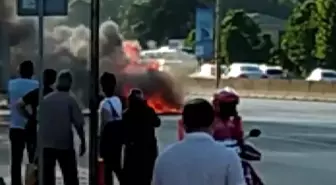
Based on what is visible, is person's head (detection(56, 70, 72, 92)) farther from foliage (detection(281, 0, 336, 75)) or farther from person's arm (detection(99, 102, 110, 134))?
foliage (detection(281, 0, 336, 75))

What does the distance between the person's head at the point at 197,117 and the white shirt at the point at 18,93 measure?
23.7ft

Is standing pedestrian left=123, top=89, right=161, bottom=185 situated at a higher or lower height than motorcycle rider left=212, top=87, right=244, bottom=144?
lower

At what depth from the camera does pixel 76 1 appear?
4997cm

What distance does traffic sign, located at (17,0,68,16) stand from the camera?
11312mm

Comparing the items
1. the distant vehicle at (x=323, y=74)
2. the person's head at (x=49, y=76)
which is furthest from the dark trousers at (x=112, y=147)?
the distant vehicle at (x=323, y=74)

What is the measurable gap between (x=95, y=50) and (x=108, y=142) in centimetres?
106

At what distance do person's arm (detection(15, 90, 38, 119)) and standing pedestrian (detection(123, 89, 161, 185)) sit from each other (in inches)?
70.9

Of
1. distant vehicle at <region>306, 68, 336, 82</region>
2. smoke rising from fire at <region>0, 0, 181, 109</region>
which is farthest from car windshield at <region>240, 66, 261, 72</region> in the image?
smoke rising from fire at <region>0, 0, 181, 109</region>

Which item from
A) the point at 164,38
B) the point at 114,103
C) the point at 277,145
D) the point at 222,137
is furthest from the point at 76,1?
the point at 164,38

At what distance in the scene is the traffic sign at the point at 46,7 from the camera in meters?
11.3

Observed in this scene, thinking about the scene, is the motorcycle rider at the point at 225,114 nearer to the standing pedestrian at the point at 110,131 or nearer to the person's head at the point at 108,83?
the standing pedestrian at the point at 110,131

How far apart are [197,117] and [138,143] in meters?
5.01

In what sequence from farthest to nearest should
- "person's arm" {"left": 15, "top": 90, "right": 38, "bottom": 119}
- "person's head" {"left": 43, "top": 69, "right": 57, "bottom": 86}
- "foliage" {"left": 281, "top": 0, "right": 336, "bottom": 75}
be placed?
"foliage" {"left": 281, "top": 0, "right": 336, "bottom": 75} → "person's arm" {"left": 15, "top": 90, "right": 38, "bottom": 119} → "person's head" {"left": 43, "top": 69, "right": 57, "bottom": 86}

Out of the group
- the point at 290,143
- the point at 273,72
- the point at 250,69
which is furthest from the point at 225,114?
the point at 250,69
